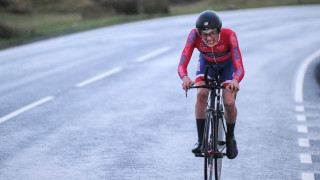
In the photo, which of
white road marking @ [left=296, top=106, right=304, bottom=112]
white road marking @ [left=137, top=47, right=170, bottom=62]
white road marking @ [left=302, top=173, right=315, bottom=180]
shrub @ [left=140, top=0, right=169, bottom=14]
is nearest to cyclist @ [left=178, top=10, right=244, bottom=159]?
white road marking @ [left=302, top=173, right=315, bottom=180]

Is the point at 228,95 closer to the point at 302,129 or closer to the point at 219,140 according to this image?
the point at 219,140

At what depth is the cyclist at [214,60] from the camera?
17.3 feet

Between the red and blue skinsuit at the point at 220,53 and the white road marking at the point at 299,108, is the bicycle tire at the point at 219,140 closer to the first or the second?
the red and blue skinsuit at the point at 220,53

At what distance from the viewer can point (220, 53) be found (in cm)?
580

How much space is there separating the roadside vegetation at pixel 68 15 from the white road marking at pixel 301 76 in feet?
40.3

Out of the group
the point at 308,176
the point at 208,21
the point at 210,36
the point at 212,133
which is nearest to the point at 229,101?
the point at 212,133

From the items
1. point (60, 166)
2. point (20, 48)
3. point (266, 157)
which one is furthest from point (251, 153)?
point (20, 48)

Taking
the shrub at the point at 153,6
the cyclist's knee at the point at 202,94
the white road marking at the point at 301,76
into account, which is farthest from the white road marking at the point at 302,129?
the shrub at the point at 153,6

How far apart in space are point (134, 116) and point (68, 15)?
3591cm

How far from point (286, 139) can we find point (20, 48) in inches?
549

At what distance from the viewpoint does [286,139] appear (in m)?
7.63

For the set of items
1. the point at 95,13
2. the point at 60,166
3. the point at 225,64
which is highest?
the point at 225,64

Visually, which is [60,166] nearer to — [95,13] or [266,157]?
[266,157]

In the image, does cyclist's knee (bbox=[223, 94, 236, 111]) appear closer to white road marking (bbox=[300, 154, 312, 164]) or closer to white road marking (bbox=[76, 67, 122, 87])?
white road marking (bbox=[300, 154, 312, 164])
